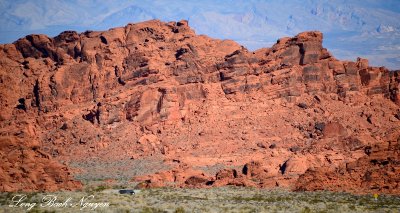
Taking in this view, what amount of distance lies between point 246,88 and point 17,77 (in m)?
34.2

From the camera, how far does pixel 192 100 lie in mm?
104250

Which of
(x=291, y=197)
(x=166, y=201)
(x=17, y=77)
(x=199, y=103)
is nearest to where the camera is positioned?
(x=166, y=201)

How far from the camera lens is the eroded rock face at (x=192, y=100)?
96.7 m

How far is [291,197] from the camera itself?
60281 mm

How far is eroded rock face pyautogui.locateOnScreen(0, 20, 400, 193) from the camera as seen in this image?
96.7 m

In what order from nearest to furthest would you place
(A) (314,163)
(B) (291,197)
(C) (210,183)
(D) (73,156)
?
(B) (291,197)
(C) (210,183)
(A) (314,163)
(D) (73,156)

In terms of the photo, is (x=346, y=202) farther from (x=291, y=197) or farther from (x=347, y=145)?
(x=347, y=145)

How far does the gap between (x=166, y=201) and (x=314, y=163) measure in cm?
3483

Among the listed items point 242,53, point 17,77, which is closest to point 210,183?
point 242,53

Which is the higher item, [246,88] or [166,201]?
[246,88]

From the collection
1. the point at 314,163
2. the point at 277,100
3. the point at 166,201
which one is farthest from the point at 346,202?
the point at 277,100

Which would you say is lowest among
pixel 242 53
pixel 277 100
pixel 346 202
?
pixel 346 202

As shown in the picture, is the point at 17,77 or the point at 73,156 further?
the point at 17,77

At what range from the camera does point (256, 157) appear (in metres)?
92.1
